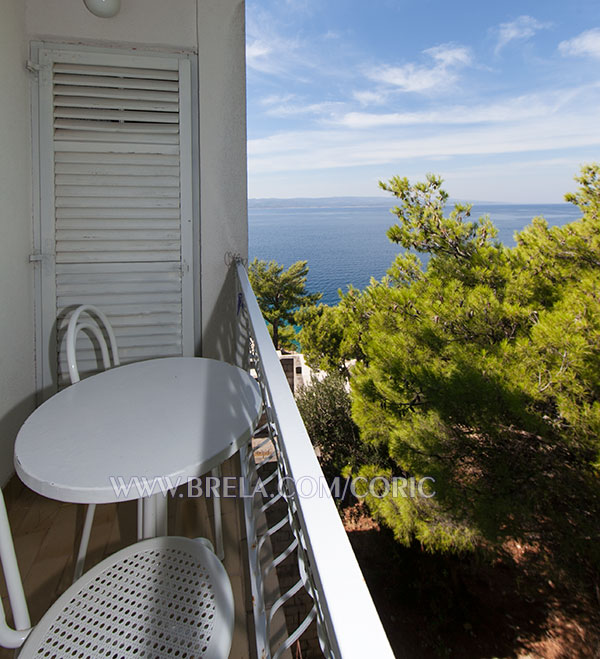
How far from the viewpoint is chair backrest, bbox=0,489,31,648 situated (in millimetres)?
679

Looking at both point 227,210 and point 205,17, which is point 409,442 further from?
point 205,17

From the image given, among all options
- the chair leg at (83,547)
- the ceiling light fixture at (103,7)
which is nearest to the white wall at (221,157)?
the ceiling light fixture at (103,7)

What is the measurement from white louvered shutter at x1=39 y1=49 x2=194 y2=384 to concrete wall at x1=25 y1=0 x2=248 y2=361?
0.08 metres

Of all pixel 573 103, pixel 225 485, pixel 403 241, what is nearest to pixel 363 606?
pixel 225 485

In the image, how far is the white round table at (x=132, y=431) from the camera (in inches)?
31.8

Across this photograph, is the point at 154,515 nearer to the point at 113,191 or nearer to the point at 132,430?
the point at 132,430

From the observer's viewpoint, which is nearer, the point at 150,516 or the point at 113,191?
the point at 150,516

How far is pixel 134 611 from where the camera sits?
767 mm

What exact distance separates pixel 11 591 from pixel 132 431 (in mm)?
327

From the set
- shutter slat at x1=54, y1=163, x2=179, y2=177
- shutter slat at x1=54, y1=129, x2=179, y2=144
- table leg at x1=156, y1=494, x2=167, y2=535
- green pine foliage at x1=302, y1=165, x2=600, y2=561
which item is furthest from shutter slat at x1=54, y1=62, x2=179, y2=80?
green pine foliage at x1=302, y1=165, x2=600, y2=561

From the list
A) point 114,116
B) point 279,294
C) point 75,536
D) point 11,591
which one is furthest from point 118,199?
point 279,294

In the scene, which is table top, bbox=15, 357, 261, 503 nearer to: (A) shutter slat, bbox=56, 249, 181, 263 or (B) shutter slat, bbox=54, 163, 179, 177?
(A) shutter slat, bbox=56, 249, 181, 263

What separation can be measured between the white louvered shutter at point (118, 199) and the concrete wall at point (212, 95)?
0.08 m

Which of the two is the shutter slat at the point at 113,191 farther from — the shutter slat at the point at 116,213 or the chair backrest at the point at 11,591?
the chair backrest at the point at 11,591
